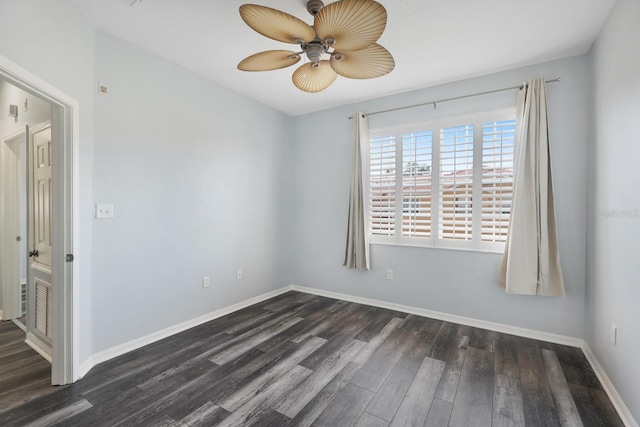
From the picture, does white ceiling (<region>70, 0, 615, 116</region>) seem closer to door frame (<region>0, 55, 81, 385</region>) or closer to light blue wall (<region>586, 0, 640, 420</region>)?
light blue wall (<region>586, 0, 640, 420</region>)

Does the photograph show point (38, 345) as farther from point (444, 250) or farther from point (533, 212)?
point (533, 212)

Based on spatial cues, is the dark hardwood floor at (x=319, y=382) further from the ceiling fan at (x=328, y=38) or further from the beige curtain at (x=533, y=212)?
the ceiling fan at (x=328, y=38)

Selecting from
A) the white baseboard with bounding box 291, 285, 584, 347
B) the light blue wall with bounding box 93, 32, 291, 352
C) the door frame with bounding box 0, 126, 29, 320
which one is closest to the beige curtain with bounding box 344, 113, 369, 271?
the white baseboard with bounding box 291, 285, 584, 347

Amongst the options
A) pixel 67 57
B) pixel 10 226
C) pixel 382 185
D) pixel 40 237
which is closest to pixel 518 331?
pixel 382 185

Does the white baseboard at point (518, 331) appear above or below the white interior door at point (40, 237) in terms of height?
below

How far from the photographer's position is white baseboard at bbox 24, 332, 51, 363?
8.17 feet

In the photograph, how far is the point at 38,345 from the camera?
2.61 metres

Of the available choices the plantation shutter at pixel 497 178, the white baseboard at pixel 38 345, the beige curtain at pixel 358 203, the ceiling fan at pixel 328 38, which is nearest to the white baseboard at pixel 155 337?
the white baseboard at pixel 38 345

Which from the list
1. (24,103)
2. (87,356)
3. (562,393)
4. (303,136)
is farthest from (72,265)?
(562,393)

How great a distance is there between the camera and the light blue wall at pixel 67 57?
5.26 ft

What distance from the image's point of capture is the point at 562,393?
2.04 m

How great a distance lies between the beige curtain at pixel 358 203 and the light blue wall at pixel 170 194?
1.24m

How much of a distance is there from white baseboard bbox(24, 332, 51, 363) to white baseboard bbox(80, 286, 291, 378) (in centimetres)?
47

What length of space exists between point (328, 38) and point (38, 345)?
3.55m
